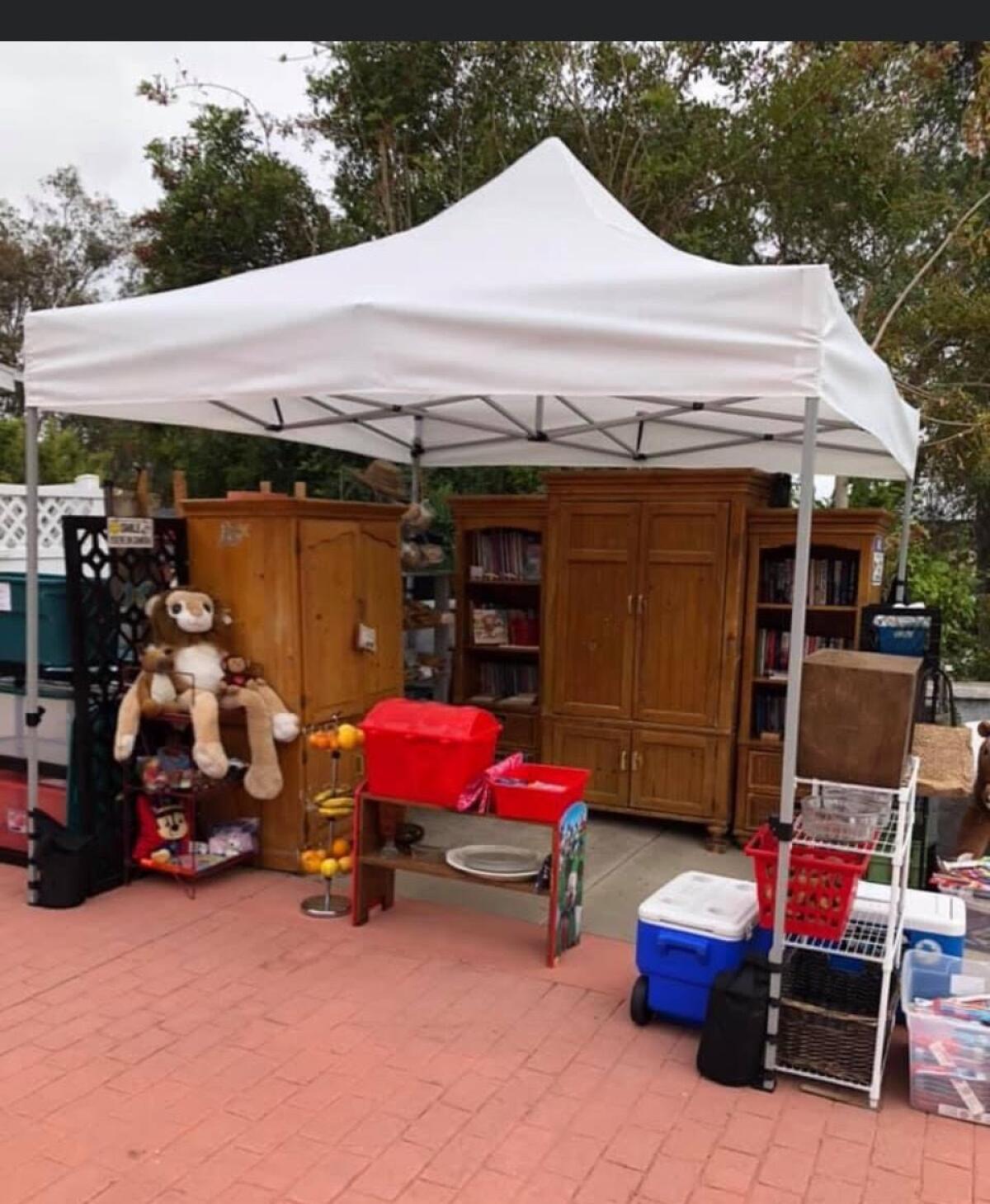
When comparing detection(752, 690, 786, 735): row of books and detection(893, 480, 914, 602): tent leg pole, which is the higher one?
detection(893, 480, 914, 602): tent leg pole

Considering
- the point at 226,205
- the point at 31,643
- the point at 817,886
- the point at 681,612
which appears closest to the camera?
the point at 817,886

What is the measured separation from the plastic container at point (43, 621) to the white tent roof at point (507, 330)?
2.59ft

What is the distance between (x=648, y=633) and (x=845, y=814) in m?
2.14

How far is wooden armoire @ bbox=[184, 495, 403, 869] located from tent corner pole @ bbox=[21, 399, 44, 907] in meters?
0.72

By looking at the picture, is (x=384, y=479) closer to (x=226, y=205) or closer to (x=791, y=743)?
(x=791, y=743)

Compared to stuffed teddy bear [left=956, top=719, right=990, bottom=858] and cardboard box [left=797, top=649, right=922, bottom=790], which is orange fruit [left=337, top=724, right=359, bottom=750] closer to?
cardboard box [left=797, top=649, right=922, bottom=790]

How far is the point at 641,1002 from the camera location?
292cm

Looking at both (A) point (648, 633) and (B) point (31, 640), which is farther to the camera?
(A) point (648, 633)

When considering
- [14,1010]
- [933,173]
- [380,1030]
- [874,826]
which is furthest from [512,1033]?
[933,173]

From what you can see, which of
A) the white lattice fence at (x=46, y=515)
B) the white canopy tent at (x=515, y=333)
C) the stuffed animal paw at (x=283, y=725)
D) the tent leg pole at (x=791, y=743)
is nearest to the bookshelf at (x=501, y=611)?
the white canopy tent at (x=515, y=333)

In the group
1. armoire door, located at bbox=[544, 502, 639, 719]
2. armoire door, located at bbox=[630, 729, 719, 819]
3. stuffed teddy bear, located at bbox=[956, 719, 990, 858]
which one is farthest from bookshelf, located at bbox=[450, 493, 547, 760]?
stuffed teddy bear, located at bbox=[956, 719, 990, 858]

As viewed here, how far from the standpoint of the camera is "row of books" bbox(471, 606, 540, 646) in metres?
5.58

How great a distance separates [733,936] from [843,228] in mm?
7118

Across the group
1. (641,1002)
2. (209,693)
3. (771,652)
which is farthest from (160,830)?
(771,652)
